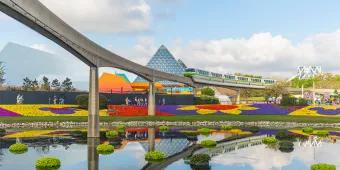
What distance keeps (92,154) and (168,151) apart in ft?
23.3

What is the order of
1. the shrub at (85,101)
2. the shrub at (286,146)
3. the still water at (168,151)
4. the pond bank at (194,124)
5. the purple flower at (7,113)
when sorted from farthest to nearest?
1. the shrub at (85,101)
2. the purple flower at (7,113)
3. the pond bank at (194,124)
4. the shrub at (286,146)
5. the still water at (168,151)

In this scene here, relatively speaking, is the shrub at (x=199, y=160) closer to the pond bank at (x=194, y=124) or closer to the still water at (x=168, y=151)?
the still water at (x=168, y=151)

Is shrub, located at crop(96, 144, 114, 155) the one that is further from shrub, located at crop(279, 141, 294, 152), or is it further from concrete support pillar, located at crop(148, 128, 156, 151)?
shrub, located at crop(279, 141, 294, 152)

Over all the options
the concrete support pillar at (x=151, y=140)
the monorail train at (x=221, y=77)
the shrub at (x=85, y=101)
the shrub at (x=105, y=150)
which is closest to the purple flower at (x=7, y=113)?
the shrub at (x=85, y=101)

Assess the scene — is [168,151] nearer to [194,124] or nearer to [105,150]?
[105,150]

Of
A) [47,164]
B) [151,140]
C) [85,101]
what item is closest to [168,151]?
[151,140]

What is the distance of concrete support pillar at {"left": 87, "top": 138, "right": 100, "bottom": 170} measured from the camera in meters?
31.5

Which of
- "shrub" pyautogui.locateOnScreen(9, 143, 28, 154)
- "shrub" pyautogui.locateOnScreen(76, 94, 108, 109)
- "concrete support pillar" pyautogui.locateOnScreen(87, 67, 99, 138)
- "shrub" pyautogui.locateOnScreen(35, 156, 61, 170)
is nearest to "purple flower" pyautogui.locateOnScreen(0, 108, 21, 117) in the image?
"shrub" pyautogui.locateOnScreen(76, 94, 108, 109)

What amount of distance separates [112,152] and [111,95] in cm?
5064

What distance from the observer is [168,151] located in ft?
132

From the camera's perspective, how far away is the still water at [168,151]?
106 feet

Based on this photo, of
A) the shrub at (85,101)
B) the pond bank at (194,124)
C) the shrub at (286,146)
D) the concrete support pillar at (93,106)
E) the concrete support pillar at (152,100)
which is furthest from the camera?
the shrub at (85,101)

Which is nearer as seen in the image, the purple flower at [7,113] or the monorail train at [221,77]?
the purple flower at [7,113]

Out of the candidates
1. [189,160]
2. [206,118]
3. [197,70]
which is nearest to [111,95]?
[206,118]
